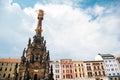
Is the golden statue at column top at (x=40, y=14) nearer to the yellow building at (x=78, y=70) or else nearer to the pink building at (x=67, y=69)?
the pink building at (x=67, y=69)

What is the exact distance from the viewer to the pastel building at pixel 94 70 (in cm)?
5659

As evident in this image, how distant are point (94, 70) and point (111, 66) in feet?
29.7

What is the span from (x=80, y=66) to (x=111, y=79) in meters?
15.0

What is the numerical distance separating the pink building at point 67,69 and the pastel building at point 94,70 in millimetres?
6879

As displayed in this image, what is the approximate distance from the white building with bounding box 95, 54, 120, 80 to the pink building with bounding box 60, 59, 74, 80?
16.6 meters

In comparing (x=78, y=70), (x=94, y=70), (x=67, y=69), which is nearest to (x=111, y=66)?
(x=94, y=70)

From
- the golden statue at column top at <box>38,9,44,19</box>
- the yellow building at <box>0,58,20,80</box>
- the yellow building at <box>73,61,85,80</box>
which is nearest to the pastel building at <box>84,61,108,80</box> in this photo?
the yellow building at <box>73,61,85,80</box>

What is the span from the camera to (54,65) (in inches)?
2296

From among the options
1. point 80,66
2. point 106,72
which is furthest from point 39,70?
point 106,72

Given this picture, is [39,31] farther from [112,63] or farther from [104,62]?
[112,63]

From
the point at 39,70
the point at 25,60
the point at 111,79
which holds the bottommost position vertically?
the point at 111,79

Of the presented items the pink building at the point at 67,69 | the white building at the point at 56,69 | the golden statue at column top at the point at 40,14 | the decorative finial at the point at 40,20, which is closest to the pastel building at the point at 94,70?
the pink building at the point at 67,69

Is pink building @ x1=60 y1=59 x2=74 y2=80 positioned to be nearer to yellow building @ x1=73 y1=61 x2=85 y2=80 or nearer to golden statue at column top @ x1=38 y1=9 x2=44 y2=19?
yellow building @ x1=73 y1=61 x2=85 y2=80

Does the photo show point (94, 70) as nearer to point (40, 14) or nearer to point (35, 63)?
point (35, 63)
